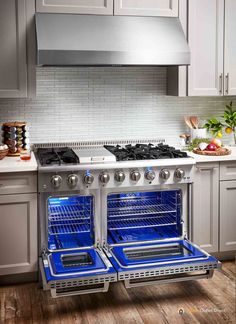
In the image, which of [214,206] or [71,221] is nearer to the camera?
[71,221]

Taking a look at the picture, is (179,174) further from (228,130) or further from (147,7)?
(147,7)

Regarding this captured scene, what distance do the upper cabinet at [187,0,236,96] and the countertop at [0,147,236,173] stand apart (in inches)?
22.7

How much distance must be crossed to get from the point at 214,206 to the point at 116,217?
79 cm

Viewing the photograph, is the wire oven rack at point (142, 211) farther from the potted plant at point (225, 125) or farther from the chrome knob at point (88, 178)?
the potted plant at point (225, 125)

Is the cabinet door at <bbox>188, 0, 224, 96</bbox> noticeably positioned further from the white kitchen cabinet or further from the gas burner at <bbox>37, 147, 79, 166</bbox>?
the white kitchen cabinet

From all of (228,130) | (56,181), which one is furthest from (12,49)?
(228,130)

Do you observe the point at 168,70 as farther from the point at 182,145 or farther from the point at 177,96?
the point at 182,145

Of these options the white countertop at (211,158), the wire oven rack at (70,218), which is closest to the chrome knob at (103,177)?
the wire oven rack at (70,218)

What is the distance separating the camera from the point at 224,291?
354 centimetres

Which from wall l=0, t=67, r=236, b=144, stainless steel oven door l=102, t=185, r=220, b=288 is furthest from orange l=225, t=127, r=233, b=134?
stainless steel oven door l=102, t=185, r=220, b=288

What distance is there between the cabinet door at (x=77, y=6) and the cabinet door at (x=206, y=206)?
142 centimetres

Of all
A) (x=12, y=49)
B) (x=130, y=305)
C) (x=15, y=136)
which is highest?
(x=12, y=49)

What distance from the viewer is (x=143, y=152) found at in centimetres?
390

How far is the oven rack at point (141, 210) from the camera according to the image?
3920 mm
